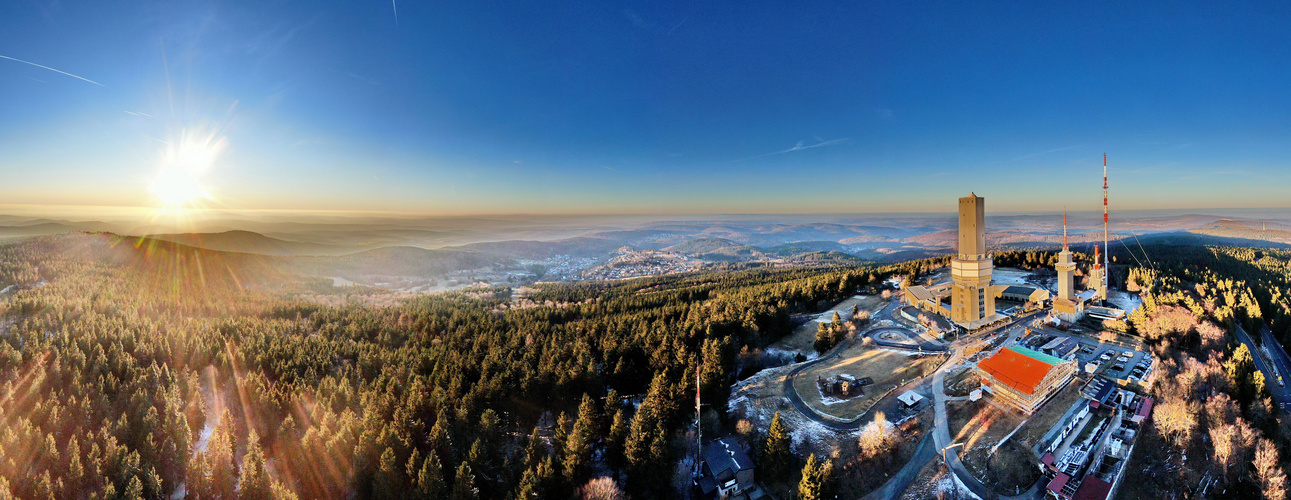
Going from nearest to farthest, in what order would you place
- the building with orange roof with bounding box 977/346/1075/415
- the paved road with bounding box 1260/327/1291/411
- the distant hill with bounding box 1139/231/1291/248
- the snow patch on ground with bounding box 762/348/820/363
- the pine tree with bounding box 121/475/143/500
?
the pine tree with bounding box 121/475/143/500 → the building with orange roof with bounding box 977/346/1075/415 → the paved road with bounding box 1260/327/1291/411 → the snow patch on ground with bounding box 762/348/820/363 → the distant hill with bounding box 1139/231/1291/248

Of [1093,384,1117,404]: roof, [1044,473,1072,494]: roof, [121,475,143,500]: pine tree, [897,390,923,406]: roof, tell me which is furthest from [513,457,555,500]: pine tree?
[1093,384,1117,404]: roof

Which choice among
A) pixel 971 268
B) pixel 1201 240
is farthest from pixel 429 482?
pixel 1201 240

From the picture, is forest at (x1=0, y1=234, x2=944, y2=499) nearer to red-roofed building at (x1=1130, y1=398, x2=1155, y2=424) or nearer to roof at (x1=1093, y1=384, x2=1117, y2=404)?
roof at (x1=1093, y1=384, x2=1117, y2=404)

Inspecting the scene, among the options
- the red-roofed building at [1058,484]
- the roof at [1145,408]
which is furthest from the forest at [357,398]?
the roof at [1145,408]

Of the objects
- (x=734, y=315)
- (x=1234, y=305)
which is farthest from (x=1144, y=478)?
(x=1234, y=305)

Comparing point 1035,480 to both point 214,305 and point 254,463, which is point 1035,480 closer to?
point 254,463

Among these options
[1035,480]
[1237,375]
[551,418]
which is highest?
[1237,375]
